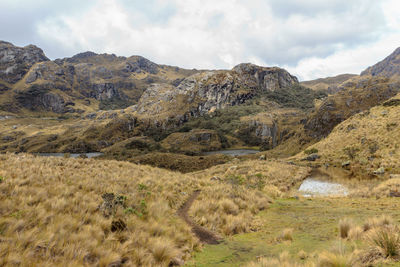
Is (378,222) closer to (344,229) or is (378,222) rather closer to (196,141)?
(344,229)

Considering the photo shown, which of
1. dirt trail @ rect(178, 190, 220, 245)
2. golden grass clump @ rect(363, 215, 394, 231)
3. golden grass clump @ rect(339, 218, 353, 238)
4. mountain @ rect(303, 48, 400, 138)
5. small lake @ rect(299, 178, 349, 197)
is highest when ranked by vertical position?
mountain @ rect(303, 48, 400, 138)

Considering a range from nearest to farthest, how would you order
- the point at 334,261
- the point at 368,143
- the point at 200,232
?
1. the point at 334,261
2. the point at 200,232
3. the point at 368,143

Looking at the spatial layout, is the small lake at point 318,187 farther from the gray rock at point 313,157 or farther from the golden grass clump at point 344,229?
the gray rock at point 313,157

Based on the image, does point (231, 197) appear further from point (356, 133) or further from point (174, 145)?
point (174, 145)

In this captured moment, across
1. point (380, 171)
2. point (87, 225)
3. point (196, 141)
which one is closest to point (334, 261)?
point (87, 225)

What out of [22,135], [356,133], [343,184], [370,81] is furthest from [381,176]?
[22,135]

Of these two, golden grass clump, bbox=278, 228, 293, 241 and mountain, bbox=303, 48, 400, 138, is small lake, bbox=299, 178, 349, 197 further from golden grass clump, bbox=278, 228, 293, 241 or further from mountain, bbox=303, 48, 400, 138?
mountain, bbox=303, 48, 400, 138

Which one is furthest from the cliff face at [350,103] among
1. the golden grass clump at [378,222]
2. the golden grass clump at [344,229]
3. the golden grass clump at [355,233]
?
the golden grass clump at [355,233]

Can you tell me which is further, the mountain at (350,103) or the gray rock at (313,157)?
the mountain at (350,103)

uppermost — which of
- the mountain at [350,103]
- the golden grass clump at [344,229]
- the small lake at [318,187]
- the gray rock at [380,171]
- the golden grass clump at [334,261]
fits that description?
the mountain at [350,103]

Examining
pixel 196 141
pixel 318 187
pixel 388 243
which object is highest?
pixel 196 141

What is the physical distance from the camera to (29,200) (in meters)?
6.52

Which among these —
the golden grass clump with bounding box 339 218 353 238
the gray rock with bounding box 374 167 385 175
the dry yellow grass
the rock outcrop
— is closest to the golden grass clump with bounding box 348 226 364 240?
the golden grass clump with bounding box 339 218 353 238

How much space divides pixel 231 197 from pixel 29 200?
33.4ft
